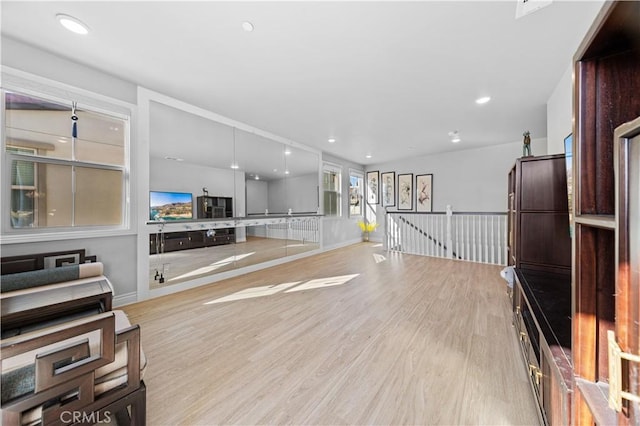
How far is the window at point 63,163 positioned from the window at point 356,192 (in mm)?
5472

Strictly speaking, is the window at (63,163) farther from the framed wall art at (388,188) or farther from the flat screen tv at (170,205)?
the framed wall art at (388,188)

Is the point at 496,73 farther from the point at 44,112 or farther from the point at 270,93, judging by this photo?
the point at 44,112

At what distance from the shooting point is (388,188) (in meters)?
7.06

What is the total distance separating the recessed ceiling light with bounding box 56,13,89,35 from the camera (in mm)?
1795

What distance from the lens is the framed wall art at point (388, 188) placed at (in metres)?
6.96

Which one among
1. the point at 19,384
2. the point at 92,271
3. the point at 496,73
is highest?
the point at 496,73

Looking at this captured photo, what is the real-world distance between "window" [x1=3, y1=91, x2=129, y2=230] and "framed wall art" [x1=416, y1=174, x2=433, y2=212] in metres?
6.34

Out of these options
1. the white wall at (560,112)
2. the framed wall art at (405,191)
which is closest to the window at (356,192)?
the framed wall art at (405,191)

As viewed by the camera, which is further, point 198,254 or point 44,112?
point 198,254

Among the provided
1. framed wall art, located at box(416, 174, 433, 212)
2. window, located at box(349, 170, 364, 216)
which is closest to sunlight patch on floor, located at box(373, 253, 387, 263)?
window, located at box(349, 170, 364, 216)

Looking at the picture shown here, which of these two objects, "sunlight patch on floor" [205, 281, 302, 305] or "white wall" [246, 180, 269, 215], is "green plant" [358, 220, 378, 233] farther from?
"sunlight patch on floor" [205, 281, 302, 305]

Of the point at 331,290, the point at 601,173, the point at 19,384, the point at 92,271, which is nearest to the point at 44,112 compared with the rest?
the point at 92,271

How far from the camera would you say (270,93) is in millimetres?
2953

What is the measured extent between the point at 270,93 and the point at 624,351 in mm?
3327
